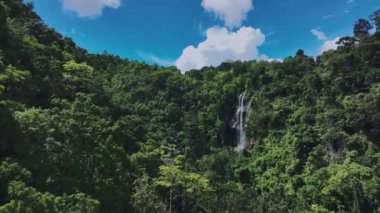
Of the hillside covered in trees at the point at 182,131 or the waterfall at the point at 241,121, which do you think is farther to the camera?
the waterfall at the point at 241,121

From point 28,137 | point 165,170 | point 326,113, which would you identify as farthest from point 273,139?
point 28,137

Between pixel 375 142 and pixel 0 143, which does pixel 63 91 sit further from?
pixel 375 142

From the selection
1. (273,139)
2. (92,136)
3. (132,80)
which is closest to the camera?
(92,136)

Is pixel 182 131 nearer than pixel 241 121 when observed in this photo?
No

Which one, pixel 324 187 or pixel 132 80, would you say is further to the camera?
pixel 132 80
